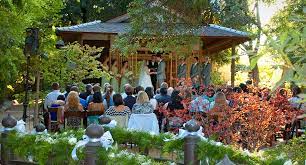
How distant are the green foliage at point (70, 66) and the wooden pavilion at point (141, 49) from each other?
3.73m

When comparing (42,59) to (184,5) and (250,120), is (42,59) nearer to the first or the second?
(184,5)

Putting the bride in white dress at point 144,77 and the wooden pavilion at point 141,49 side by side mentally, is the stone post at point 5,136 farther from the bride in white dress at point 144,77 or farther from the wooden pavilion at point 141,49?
the bride in white dress at point 144,77

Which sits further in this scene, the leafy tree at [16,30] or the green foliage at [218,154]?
the leafy tree at [16,30]

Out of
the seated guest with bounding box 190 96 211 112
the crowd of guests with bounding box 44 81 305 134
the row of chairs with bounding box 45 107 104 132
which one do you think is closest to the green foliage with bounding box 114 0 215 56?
the crowd of guests with bounding box 44 81 305 134

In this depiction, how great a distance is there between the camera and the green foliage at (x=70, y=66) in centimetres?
1716

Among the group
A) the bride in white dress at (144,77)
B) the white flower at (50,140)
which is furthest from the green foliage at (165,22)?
the bride in white dress at (144,77)

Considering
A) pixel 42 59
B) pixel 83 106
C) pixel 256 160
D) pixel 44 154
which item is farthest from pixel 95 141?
pixel 42 59

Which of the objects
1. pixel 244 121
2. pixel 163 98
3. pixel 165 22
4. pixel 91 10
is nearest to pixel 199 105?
pixel 244 121

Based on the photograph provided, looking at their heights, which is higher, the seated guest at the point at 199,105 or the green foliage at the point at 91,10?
the green foliage at the point at 91,10

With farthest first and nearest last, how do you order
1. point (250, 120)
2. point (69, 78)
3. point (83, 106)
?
point (69, 78) < point (83, 106) < point (250, 120)

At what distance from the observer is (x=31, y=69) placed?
16172mm

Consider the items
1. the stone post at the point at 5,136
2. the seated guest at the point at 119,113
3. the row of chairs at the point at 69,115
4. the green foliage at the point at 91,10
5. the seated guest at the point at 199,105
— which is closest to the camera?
the stone post at the point at 5,136

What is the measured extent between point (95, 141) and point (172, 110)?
18.9 ft

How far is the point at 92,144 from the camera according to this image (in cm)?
529
